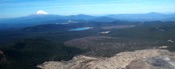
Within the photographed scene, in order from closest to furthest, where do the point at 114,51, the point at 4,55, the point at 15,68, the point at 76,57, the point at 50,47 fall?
1. the point at 15,68
2. the point at 4,55
3. the point at 76,57
4. the point at 114,51
5. the point at 50,47

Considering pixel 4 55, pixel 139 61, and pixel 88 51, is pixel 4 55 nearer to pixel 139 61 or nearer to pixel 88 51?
pixel 88 51

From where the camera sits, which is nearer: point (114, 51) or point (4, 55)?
point (4, 55)

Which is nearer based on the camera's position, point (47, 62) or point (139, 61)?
point (139, 61)

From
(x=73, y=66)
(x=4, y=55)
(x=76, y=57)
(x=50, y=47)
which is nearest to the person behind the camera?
(x=73, y=66)

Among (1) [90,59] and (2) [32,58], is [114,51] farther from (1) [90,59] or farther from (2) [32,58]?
(2) [32,58]

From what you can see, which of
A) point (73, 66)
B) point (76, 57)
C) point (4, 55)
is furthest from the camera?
point (76, 57)

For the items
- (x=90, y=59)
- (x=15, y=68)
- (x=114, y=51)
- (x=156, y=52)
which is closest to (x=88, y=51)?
(x=114, y=51)
